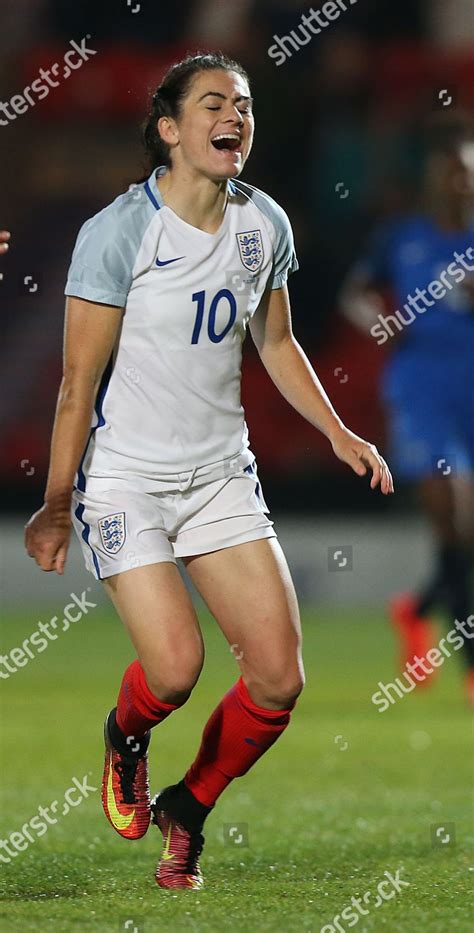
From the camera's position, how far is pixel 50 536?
3.87m

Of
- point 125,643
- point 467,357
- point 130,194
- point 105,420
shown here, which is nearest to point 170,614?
point 105,420

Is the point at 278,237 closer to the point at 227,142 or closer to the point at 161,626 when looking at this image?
the point at 227,142

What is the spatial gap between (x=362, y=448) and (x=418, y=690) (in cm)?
434

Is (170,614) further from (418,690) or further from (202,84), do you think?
(418,690)

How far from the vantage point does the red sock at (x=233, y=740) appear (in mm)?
4000

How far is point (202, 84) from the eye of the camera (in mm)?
3932

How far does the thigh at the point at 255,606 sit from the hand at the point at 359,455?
302 millimetres
